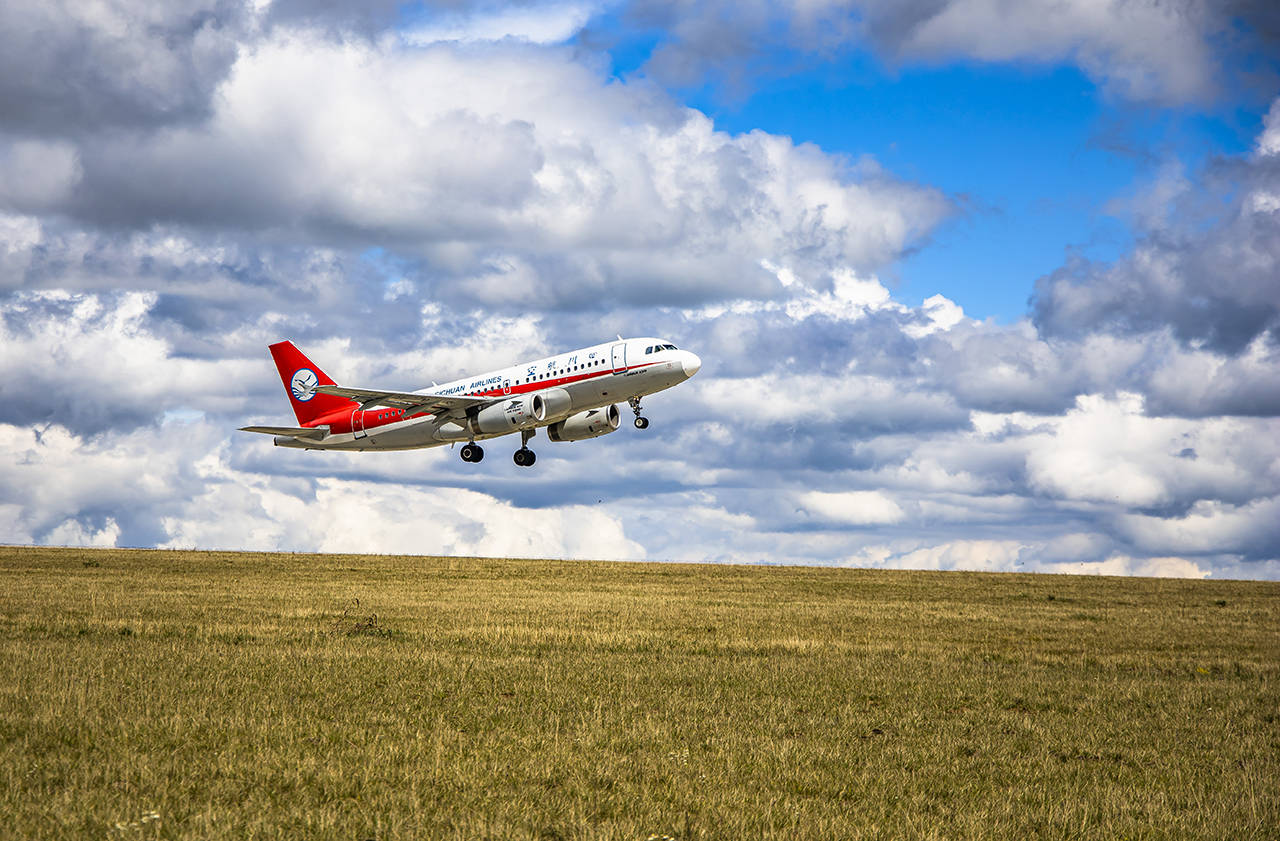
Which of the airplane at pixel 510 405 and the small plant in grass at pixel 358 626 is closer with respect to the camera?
the small plant in grass at pixel 358 626

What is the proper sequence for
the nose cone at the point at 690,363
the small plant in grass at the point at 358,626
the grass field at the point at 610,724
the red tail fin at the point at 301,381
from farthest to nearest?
the red tail fin at the point at 301,381
the nose cone at the point at 690,363
the small plant in grass at the point at 358,626
the grass field at the point at 610,724

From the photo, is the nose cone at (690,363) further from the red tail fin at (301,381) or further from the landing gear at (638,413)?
the red tail fin at (301,381)

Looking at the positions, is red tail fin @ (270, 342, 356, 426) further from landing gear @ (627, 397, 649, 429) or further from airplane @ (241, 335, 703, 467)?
landing gear @ (627, 397, 649, 429)

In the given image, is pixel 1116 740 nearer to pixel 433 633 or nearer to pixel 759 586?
pixel 433 633

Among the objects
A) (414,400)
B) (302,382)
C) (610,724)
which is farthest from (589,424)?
(610,724)

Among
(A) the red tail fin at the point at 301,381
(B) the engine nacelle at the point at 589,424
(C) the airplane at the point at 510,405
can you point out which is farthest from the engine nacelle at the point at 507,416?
(A) the red tail fin at the point at 301,381

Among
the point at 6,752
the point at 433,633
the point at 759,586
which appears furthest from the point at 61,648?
the point at 759,586

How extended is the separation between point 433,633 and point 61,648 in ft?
28.5

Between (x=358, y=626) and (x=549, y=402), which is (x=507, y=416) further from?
(x=358, y=626)

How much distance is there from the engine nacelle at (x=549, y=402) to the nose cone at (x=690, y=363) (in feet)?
19.3

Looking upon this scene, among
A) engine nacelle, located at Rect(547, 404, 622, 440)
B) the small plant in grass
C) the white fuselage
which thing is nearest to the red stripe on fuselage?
the white fuselage

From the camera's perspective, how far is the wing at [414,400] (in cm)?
5059

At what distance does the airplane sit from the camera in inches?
1944

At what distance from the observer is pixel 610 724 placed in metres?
17.0
